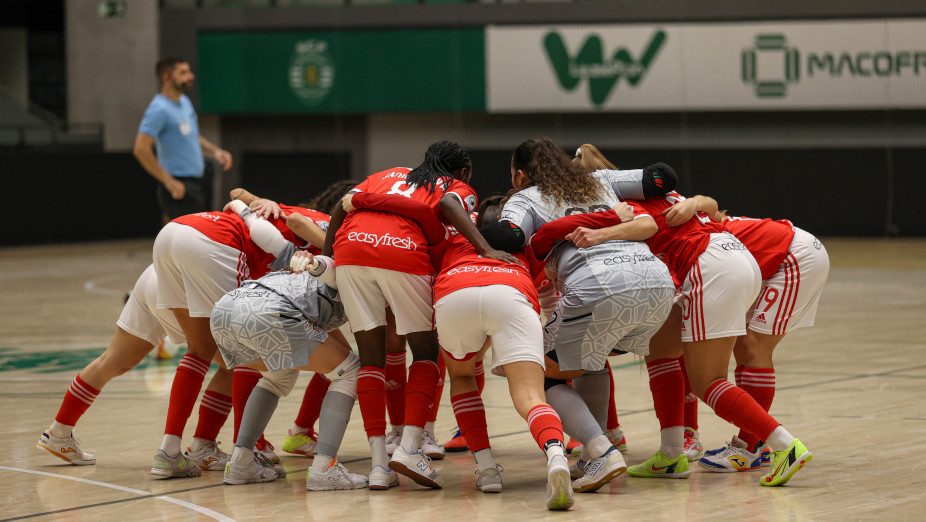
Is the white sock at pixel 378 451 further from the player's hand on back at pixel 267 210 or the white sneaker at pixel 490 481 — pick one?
the player's hand on back at pixel 267 210

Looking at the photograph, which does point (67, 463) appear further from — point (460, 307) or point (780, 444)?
point (780, 444)

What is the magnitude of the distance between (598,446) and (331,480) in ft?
3.84

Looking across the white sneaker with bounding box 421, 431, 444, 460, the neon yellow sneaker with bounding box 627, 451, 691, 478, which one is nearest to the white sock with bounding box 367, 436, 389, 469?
the white sneaker with bounding box 421, 431, 444, 460

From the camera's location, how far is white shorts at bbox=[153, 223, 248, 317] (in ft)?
18.6

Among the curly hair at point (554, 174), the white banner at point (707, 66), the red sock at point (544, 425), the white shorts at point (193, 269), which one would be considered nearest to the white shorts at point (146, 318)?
the white shorts at point (193, 269)

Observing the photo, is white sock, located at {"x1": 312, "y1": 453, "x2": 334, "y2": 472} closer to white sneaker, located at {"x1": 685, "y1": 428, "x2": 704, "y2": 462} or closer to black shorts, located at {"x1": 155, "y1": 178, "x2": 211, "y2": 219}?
white sneaker, located at {"x1": 685, "y1": 428, "x2": 704, "y2": 462}

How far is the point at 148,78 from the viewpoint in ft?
79.2

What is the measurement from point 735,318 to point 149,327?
2809mm

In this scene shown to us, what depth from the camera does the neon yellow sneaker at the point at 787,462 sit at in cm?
493

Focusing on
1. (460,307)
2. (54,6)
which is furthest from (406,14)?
(460,307)

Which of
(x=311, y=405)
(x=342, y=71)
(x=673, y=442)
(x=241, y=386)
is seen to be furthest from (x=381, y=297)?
(x=342, y=71)

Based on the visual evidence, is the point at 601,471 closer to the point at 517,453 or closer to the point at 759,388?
the point at 759,388

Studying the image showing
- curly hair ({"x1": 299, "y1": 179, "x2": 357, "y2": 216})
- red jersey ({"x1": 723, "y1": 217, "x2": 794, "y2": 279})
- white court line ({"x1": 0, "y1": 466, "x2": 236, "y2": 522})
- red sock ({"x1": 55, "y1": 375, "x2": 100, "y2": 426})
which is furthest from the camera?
curly hair ({"x1": 299, "y1": 179, "x2": 357, "y2": 216})

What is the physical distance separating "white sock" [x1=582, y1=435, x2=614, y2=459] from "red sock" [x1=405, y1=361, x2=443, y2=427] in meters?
0.72
